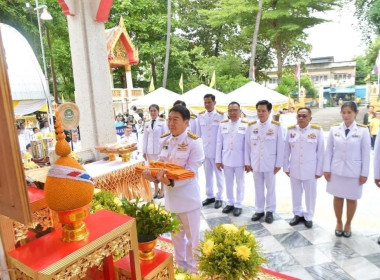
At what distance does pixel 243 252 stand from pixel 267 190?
2690 mm

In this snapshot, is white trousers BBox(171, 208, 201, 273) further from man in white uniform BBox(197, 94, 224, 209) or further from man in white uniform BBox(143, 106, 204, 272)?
man in white uniform BBox(197, 94, 224, 209)

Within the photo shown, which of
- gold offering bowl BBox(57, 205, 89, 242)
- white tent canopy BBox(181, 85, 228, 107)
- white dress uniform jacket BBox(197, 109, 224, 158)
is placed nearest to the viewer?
gold offering bowl BBox(57, 205, 89, 242)

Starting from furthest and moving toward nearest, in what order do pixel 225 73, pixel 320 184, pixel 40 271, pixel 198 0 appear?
pixel 198 0, pixel 225 73, pixel 320 184, pixel 40 271

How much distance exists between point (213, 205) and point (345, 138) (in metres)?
2.31

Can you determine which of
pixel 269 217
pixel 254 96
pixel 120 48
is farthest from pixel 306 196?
pixel 120 48

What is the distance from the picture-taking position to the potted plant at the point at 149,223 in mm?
1646

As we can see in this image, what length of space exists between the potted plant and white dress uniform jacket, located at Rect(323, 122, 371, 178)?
8.10 ft

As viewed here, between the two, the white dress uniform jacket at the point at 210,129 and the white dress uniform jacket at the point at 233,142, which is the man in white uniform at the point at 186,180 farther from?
the white dress uniform jacket at the point at 210,129

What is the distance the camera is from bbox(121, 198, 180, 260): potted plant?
5.40ft

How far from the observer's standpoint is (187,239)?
290cm

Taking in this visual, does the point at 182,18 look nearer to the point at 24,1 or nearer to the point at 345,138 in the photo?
the point at 24,1

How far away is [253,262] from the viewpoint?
64.6 inches

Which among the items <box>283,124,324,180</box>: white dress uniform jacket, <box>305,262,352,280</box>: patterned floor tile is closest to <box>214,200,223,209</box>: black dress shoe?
<box>283,124,324,180</box>: white dress uniform jacket

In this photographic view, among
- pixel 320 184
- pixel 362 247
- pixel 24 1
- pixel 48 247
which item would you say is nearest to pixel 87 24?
pixel 48 247
